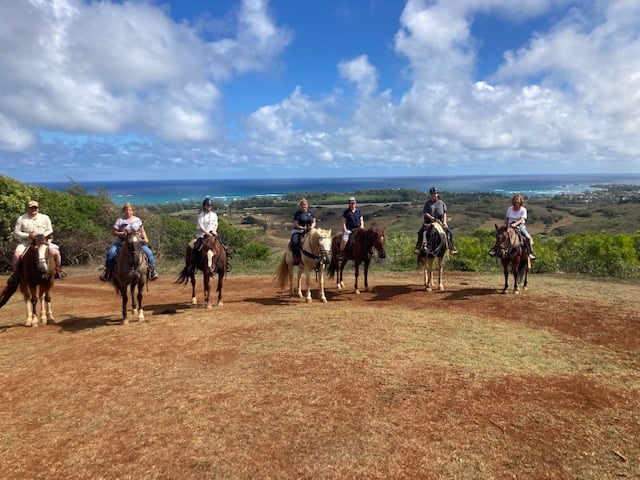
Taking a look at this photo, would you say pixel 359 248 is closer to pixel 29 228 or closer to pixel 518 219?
pixel 518 219

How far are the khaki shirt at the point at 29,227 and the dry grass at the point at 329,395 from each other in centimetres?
236

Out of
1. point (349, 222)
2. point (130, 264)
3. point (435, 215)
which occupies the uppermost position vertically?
point (435, 215)

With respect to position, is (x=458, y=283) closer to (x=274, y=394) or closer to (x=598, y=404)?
(x=598, y=404)

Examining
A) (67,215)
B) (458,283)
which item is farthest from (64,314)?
(67,215)

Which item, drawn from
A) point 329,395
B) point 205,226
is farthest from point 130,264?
point 329,395

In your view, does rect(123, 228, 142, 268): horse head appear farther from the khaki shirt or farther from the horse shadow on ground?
the khaki shirt

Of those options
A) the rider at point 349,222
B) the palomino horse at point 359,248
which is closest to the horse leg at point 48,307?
the palomino horse at point 359,248

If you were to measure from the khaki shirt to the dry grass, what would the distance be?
2359 mm

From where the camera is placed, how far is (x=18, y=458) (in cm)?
479

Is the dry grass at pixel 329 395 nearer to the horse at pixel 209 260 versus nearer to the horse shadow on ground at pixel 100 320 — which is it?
the horse shadow on ground at pixel 100 320

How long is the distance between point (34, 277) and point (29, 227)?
1244 millimetres

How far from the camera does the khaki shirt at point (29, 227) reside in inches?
388

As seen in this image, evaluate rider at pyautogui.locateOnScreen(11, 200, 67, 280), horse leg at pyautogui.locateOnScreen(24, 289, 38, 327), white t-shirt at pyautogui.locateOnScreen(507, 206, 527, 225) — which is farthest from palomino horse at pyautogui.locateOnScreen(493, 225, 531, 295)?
horse leg at pyautogui.locateOnScreen(24, 289, 38, 327)

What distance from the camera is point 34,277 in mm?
9961
